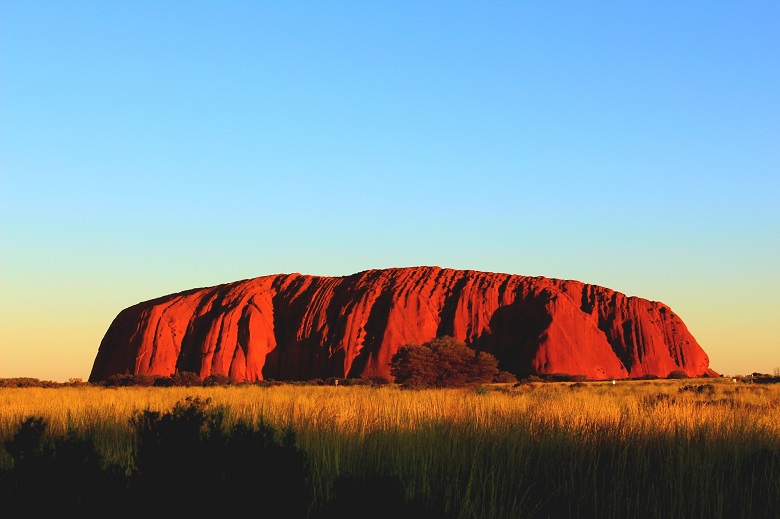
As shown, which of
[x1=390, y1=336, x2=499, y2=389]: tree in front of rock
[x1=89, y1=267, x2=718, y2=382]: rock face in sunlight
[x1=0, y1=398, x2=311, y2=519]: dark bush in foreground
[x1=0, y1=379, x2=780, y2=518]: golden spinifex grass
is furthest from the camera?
[x1=89, y1=267, x2=718, y2=382]: rock face in sunlight

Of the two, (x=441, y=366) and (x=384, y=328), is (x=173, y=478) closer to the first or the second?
(x=441, y=366)

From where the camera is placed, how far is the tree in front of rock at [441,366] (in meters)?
34.8

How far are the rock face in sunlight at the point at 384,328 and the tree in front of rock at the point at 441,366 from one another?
27.6 metres

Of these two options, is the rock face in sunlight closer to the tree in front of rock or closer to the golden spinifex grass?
the tree in front of rock

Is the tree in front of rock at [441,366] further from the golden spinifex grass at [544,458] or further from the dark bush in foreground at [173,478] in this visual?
the dark bush in foreground at [173,478]

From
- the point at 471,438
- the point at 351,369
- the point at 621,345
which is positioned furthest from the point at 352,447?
the point at 621,345

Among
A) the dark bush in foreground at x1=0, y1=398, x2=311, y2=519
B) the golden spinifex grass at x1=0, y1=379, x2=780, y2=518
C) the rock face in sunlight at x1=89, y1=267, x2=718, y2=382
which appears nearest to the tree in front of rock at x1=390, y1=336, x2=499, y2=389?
the golden spinifex grass at x1=0, y1=379, x2=780, y2=518

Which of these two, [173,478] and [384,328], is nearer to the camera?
[173,478]

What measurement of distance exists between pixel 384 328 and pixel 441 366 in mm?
32415

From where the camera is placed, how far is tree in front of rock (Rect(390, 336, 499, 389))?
34.8 m

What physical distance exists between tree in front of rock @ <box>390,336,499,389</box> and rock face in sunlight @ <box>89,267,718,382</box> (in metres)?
27.6

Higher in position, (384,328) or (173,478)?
(384,328)

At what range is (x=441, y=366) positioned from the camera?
3575cm

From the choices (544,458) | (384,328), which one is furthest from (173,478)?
(384,328)
